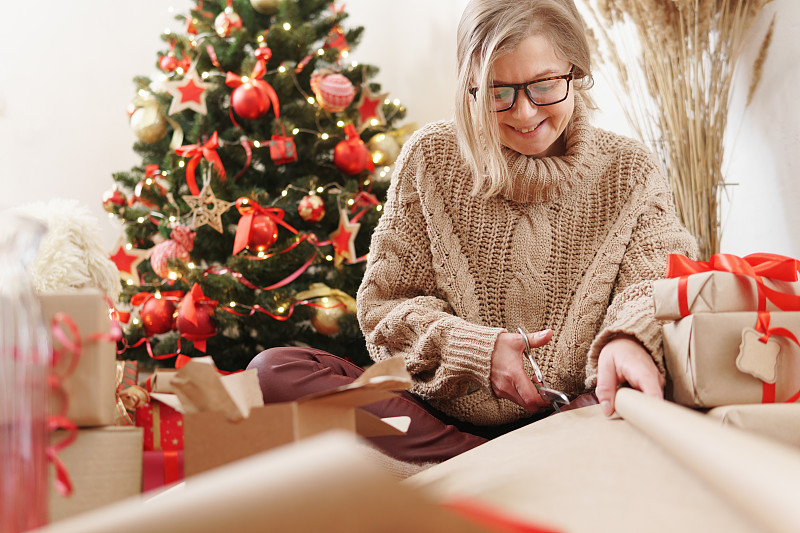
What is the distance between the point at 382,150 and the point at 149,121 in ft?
2.50

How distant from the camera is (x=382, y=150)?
7.94 feet

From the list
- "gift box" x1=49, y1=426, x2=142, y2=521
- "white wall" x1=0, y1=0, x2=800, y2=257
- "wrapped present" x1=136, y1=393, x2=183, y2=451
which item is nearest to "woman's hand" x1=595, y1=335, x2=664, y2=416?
"gift box" x1=49, y1=426, x2=142, y2=521

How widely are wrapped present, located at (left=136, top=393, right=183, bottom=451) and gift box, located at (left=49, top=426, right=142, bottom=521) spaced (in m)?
1.05

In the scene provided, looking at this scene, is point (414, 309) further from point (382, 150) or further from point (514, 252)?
point (382, 150)

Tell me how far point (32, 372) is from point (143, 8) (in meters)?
2.94

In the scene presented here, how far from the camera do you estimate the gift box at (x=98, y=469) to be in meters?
0.45

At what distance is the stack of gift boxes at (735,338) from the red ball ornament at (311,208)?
1592mm

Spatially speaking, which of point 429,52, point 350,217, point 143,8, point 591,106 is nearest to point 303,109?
point 350,217

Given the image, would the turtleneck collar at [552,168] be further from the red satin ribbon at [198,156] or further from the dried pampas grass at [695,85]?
the red satin ribbon at [198,156]

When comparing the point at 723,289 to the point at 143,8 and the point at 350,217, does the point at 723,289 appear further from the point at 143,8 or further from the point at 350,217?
the point at 143,8

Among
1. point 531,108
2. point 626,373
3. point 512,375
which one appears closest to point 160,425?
point 512,375

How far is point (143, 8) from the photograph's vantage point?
2.92m

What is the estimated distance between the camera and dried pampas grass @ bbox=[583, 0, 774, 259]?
4.97 feet

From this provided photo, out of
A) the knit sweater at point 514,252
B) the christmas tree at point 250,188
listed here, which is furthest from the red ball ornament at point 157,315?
the knit sweater at point 514,252
